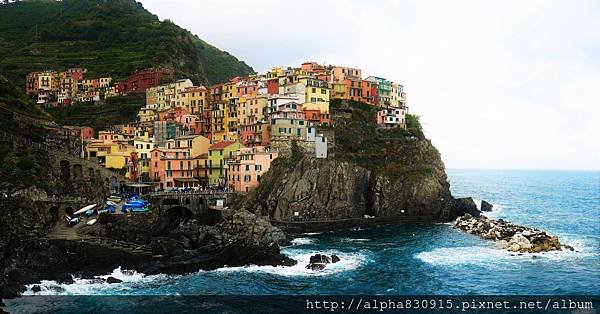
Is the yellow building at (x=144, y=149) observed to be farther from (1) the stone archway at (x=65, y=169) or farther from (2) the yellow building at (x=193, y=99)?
(2) the yellow building at (x=193, y=99)

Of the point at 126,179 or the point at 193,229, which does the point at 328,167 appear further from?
the point at 126,179

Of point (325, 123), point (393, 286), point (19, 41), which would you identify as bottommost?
point (393, 286)

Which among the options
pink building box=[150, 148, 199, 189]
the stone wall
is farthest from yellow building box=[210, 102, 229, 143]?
the stone wall

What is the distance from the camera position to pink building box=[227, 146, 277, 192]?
84.4 meters

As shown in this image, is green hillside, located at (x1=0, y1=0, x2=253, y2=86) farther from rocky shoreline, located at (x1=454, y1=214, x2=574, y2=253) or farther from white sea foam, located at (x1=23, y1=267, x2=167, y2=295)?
white sea foam, located at (x1=23, y1=267, x2=167, y2=295)

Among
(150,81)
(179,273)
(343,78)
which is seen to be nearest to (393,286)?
(179,273)

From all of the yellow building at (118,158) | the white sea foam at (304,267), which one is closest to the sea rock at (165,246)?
the white sea foam at (304,267)

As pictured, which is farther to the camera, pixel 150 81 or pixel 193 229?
pixel 150 81

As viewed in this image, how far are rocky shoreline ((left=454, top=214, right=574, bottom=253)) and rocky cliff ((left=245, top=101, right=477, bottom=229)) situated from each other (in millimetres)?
8684

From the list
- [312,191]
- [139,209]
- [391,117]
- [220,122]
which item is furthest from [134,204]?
[391,117]

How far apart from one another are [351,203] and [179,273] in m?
39.3

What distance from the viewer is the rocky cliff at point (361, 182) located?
82.1 metres

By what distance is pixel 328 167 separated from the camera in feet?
284

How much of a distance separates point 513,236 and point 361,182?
27.7m
